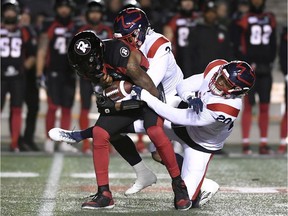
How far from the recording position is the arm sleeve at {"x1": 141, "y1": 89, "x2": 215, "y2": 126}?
17.6 feet

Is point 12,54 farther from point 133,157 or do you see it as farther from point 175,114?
point 175,114

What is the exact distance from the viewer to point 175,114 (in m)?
5.38

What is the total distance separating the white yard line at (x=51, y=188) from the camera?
5387mm

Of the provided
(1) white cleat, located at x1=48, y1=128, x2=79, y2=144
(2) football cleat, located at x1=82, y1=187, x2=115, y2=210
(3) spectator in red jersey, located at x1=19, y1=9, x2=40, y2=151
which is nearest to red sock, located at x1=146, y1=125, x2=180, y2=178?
(2) football cleat, located at x1=82, y1=187, x2=115, y2=210

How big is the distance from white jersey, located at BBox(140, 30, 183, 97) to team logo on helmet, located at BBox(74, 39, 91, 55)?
0.48 meters

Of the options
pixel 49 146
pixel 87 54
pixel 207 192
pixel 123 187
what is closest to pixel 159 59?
pixel 87 54

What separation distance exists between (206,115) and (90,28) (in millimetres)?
4062

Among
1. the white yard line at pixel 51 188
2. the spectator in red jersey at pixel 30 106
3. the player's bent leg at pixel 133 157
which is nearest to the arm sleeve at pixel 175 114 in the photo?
the player's bent leg at pixel 133 157

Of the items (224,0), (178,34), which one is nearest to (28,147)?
(178,34)

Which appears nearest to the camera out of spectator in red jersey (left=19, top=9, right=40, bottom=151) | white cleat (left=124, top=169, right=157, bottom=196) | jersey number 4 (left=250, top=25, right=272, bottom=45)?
white cleat (left=124, top=169, right=157, bottom=196)

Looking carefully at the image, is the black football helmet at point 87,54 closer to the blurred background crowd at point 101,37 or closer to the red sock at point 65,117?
the blurred background crowd at point 101,37

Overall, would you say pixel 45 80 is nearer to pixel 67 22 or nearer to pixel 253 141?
pixel 67 22

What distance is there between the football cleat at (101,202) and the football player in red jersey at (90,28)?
12.4 feet

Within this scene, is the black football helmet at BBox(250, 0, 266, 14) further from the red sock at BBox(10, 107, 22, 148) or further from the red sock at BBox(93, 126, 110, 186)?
the red sock at BBox(93, 126, 110, 186)
